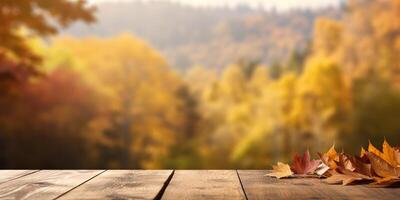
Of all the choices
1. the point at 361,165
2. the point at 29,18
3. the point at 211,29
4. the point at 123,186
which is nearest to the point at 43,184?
the point at 123,186

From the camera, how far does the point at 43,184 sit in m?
0.89

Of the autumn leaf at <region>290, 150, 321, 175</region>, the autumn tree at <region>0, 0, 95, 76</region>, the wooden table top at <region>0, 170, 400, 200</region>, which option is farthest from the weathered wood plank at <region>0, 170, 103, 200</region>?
the autumn tree at <region>0, 0, 95, 76</region>

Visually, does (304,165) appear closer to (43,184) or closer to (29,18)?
(43,184)

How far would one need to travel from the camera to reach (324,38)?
44.2 feet

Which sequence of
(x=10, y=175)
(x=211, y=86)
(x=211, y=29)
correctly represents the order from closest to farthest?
(x=10, y=175)
(x=211, y=86)
(x=211, y=29)

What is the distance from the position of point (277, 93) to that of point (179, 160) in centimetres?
295

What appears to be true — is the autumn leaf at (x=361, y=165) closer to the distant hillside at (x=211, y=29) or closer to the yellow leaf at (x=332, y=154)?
the yellow leaf at (x=332, y=154)

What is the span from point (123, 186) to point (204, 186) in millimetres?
137

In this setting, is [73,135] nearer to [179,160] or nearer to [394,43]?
[179,160]

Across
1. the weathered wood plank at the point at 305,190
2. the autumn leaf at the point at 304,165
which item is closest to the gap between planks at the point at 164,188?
the weathered wood plank at the point at 305,190

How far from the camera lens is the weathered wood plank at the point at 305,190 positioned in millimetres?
736

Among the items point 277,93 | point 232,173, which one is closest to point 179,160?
point 277,93

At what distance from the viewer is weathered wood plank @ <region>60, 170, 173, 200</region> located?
753 mm

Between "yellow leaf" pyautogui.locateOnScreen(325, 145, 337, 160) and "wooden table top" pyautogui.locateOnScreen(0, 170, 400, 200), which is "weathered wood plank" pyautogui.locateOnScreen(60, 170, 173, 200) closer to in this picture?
"wooden table top" pyautogui.locateOnScreen(0, 170, 400, 200)
